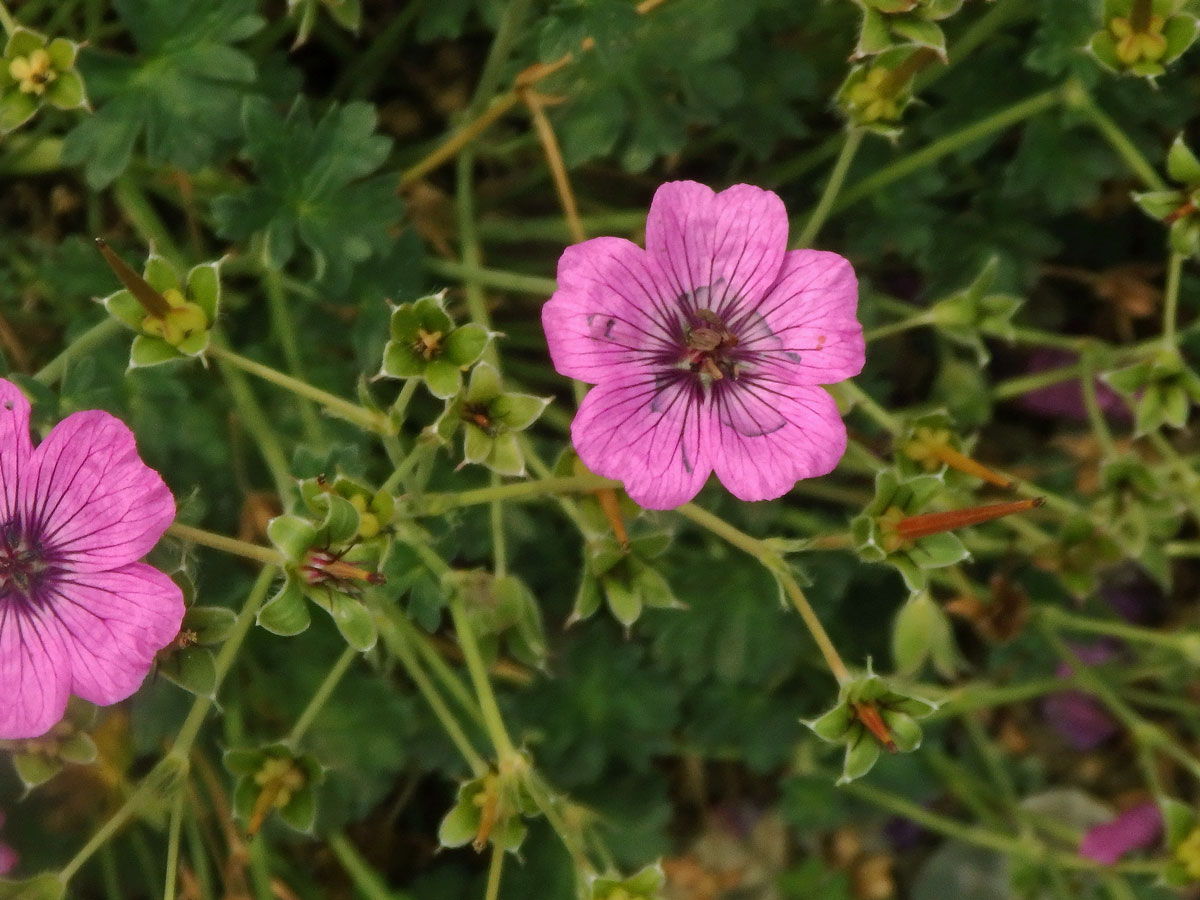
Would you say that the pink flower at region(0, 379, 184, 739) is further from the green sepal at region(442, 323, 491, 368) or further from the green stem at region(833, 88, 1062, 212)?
the green stem at region(833, 88, 1062, 212)

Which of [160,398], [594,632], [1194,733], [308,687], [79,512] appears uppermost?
[79,512]

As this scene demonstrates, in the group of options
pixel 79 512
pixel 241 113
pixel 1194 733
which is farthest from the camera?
pixel 1194 733

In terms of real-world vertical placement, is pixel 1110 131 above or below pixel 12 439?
below

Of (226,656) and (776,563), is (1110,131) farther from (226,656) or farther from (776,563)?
(226,656)

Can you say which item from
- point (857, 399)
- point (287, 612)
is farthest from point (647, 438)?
point (287, 612)

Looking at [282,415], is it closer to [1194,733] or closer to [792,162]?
[792,162]

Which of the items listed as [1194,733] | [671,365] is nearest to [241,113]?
[671,365]

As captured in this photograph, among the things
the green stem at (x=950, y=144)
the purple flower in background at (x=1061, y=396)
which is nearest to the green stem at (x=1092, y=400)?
the green stem at (x=950, y=144)
